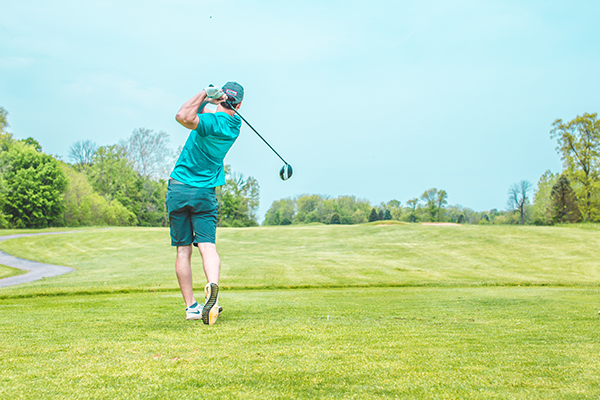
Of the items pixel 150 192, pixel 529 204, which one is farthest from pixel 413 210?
pixel 150 192

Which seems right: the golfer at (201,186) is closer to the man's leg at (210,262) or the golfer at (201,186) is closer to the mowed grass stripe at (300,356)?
the man's leg at (210,262)

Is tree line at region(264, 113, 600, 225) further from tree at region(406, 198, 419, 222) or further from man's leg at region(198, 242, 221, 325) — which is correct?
man's leg at region(198, 242, 221, 325)

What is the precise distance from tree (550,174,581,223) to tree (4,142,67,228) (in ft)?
170

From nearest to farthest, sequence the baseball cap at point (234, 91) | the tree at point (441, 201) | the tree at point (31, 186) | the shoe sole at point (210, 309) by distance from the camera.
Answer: the shoe sole at point (210, 309)
the baseball cap at point (234, 91)
the tree at point (31, 186)
the tree at point (441, 201)

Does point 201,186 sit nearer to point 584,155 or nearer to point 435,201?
A: point 584,155

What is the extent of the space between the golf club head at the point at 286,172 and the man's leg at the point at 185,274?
163 centimetres

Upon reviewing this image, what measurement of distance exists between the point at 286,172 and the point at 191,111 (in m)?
1.81

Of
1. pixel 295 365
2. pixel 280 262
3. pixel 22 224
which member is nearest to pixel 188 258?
pixel 295 365

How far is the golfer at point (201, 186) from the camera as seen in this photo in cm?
352

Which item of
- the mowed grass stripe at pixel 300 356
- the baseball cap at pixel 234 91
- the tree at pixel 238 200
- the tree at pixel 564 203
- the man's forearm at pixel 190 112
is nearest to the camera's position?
the mowed grass stripe at pixel 300 356

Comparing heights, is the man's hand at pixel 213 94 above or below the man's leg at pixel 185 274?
above

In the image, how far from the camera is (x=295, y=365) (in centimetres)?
192

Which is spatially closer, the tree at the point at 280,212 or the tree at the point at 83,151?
the tree at the point at 83,151

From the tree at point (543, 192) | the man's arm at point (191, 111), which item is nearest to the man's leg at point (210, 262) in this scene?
the man's arm at point (191, 111)
